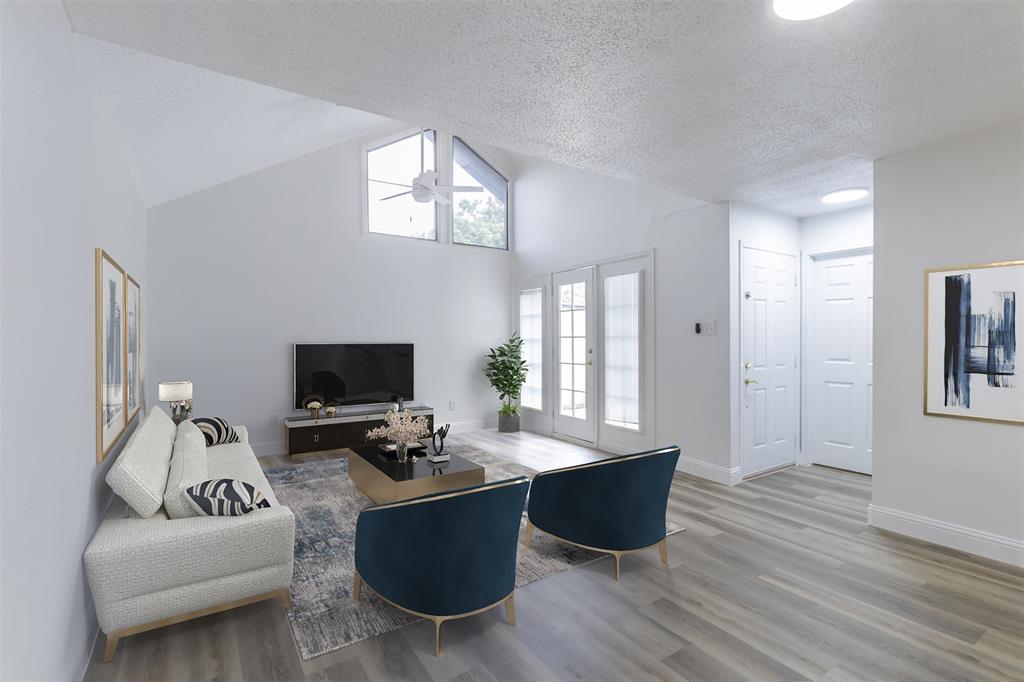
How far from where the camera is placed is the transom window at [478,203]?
687cm

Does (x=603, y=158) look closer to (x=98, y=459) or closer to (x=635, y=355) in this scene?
(x=635, y=355)

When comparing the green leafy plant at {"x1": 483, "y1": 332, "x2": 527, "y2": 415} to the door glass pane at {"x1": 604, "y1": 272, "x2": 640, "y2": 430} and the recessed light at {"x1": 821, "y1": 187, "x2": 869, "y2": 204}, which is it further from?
the recessed light at {"x1": 821, "y1": 187, "x2": 869, "y2": 204}

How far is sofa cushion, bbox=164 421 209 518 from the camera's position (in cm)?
229

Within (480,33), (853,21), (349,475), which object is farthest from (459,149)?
(853,21)

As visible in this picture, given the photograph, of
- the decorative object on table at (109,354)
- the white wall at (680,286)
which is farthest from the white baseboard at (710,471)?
the decorative object on table at (109,354)

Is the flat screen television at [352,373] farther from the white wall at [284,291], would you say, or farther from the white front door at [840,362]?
the white front door at [840,362]

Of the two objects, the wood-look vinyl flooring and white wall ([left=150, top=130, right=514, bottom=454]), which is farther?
white wall ([left=150, top=130, right=514, bottom=454])

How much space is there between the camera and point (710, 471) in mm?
4531

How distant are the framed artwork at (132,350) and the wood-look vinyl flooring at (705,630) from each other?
170cm

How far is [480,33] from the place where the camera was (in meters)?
1.99

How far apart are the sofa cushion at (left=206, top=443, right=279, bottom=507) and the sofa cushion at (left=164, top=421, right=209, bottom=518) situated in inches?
7.2

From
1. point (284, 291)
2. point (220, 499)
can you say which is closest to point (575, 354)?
point (284, 291)

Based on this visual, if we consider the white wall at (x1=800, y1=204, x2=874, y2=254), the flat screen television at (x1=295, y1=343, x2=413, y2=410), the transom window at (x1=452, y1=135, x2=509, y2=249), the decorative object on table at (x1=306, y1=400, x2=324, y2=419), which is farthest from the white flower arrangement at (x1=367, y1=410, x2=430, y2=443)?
the white wall at (x1=800, y1=204, x2=874, y2=254)

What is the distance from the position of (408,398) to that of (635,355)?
2.81 metres
